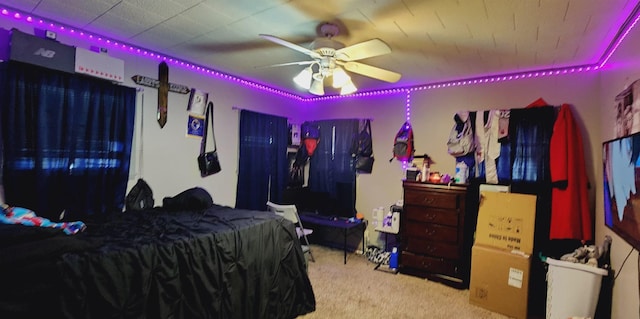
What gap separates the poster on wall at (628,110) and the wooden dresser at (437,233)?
4.35ft

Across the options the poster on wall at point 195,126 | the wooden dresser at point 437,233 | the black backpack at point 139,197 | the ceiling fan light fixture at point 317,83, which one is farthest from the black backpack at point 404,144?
the black backpack at point 139,197

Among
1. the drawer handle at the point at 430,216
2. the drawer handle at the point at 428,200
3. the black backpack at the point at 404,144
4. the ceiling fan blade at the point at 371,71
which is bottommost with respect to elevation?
the drawer handle at the point at 430,216

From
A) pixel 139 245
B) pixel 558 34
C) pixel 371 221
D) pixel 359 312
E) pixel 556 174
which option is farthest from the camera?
pixel 371 221

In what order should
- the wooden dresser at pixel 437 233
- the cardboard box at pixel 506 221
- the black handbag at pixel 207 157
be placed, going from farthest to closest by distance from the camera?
the black handbag at pixel 207 157 → the wooden dresser at pixel 437 233 → the cardboard box at pixel 506 221

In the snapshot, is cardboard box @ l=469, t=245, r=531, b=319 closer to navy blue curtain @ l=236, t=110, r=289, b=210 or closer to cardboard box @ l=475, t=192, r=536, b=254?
cardboard box @ l=475, t=192, r=536, b=254

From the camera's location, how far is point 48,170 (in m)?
2.38

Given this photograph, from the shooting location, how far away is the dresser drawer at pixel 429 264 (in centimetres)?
326

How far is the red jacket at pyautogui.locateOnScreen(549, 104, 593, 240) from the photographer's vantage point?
113 inches

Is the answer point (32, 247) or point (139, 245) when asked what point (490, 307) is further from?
point (32, 247)

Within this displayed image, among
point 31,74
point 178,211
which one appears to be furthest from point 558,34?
point 31,74

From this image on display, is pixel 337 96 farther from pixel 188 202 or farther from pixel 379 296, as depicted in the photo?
pixel 379 296

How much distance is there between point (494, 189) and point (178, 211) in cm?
312

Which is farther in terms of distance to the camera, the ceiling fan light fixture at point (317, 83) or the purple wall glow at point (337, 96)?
the ceiling fan light fixture at point (317, 83)

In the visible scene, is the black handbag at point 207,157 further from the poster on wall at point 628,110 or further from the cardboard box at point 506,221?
the poster on wall at point 628,110
